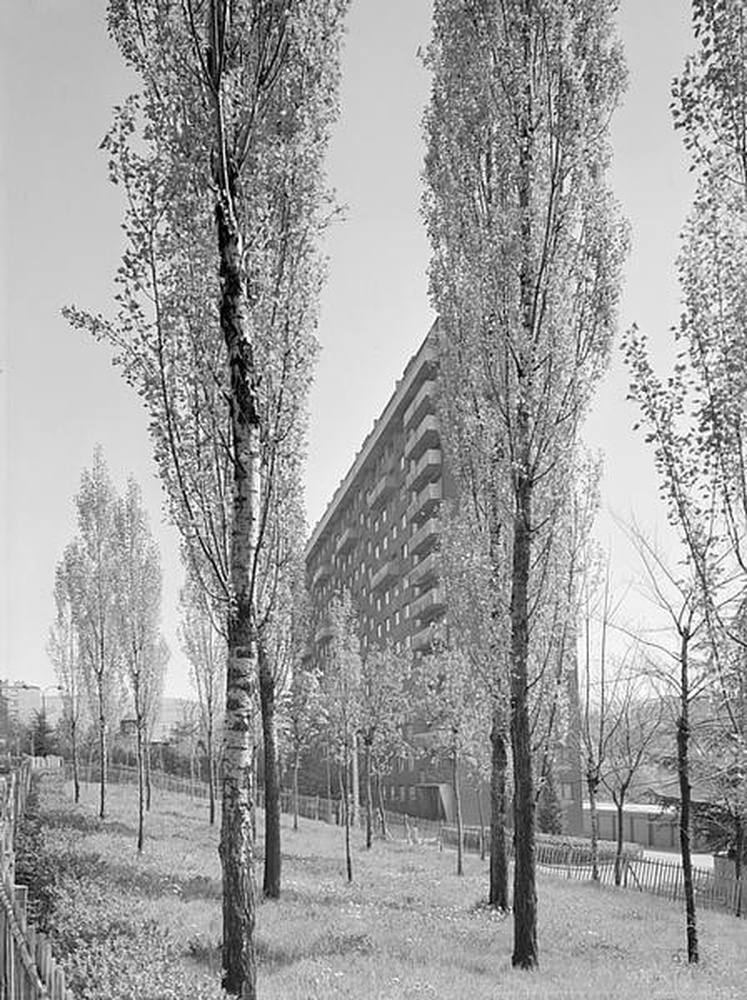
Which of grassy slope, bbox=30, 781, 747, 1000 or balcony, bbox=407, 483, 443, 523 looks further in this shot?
balcony, bbox=407, 483, 443, 523

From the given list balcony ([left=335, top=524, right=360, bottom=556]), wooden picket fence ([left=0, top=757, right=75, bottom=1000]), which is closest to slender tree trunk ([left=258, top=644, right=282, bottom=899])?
wooden picket fence ([left=0, top=757, right=75, bottom=1000])

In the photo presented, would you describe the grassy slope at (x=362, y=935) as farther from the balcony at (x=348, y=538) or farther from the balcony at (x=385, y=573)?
the balcony at (x=348, y=538)

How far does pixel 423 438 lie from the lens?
27141 mm

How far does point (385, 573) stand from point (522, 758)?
82.6 ft

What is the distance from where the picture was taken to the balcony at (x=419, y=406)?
1029 inches

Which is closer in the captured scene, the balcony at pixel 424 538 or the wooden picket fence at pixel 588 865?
the wooden picket fence at pixel 588 865

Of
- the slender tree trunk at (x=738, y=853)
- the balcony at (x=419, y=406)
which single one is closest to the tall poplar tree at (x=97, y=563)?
the slender tree trunk at (x=738, y=853)

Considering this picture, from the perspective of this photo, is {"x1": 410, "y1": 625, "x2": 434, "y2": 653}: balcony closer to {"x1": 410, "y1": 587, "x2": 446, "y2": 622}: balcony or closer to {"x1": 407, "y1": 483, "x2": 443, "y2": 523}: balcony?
{"x1": 410, "y1": 587, "x2": 446, "y2": 622}: balcony

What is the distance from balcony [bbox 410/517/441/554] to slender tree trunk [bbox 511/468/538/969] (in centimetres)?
1794

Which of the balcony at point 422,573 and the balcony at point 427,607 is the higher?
the balcony at point 422,573

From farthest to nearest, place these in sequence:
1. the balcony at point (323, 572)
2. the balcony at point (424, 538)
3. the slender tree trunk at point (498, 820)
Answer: the balcony at point (323, 572)
the balcony at point (424, 538)
the slender tree trunk at point (498, 820)

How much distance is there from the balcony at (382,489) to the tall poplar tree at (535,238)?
2364 cm

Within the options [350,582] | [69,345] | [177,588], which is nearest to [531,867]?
[69,345]

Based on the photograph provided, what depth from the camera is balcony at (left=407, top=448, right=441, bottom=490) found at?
87.6 ft
